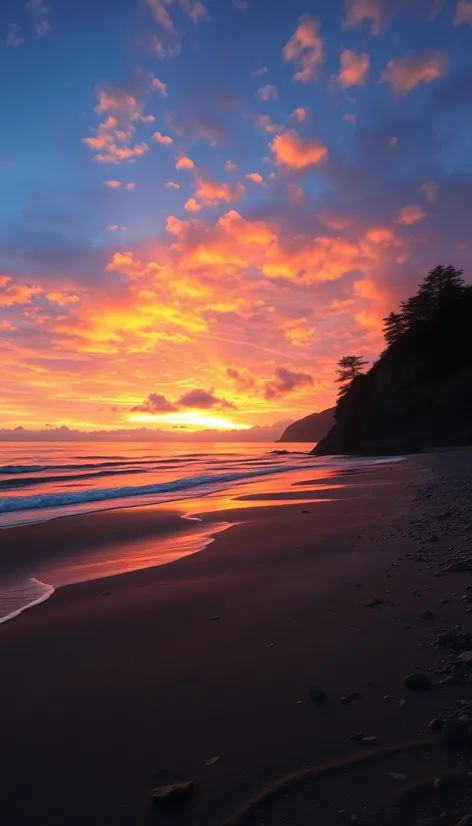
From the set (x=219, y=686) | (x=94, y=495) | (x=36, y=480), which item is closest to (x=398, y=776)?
(x=219, y=686)

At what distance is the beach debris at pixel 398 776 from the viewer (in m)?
2.18

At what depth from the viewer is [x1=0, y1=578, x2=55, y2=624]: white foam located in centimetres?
513

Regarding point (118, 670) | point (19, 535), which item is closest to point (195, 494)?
point (19, 535)

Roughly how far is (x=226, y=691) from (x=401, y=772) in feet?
4.12

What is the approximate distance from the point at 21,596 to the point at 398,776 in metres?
5.00

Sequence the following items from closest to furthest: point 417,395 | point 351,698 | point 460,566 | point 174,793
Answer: point 174,793, point 351,698, point 460,566, point 417,395

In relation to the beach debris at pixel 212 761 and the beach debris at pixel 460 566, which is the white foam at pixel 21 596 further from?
the beach debris at pixel 460 566

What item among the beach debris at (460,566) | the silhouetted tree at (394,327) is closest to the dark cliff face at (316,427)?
the silhouetted tree at (394,327)

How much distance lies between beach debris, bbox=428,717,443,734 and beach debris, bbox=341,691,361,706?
18.5 inches

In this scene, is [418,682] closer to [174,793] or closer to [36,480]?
[174,793]

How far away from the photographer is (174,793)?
7.17 feet

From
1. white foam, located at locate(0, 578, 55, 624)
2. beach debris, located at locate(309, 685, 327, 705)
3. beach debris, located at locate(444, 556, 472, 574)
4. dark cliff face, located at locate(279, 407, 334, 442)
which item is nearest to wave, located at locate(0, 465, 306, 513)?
white foam, located at locate(0, 578, 55, 624)

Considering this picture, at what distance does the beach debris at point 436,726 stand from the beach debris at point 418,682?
359 millimetres

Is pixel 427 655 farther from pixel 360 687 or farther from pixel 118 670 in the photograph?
pixel 118 670
